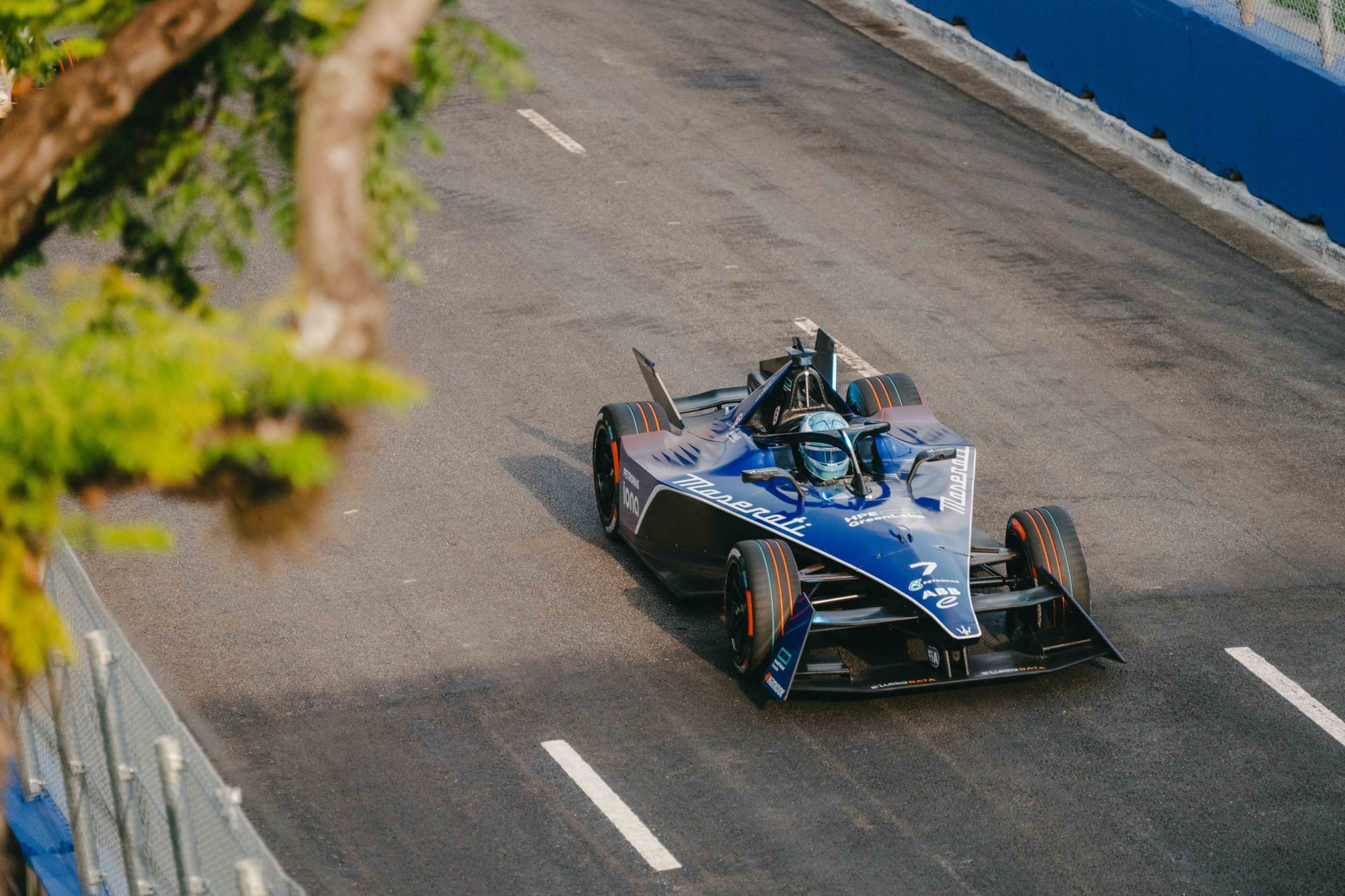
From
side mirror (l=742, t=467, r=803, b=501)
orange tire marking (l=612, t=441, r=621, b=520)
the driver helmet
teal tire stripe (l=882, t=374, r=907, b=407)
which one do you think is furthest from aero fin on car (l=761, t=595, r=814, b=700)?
teal tire stripe (l=882, t=374, r=907, b=407)

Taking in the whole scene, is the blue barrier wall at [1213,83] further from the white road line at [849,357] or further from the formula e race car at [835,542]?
the formula e race car at [835,542]

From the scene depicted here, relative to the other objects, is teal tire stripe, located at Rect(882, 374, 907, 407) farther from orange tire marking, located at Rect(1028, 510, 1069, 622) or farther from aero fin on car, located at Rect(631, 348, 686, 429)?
orange tire marking, located at Rect(1028, 510, 1069, 622)

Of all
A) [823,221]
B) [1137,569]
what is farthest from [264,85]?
[823,221]

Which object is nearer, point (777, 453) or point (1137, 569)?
point (777, 453)

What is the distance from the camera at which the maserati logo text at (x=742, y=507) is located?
10.4 metres

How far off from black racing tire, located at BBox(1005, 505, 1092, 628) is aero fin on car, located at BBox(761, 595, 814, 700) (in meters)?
1.60

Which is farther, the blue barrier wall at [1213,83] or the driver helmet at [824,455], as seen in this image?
the blue barrier wall at [1213,83]

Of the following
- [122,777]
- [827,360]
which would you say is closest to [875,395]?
[827,360]

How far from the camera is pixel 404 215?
5.04 meters

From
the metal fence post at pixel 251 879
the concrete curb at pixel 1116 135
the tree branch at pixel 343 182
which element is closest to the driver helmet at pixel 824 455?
the metal fence post at pixel 251 879

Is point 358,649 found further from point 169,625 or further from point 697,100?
point 697,100

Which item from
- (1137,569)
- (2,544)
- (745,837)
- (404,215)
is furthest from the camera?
(1137,569)

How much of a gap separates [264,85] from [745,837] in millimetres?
4870

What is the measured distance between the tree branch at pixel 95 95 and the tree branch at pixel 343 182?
2.18 feet
